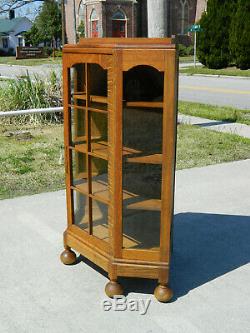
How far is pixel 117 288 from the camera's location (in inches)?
128

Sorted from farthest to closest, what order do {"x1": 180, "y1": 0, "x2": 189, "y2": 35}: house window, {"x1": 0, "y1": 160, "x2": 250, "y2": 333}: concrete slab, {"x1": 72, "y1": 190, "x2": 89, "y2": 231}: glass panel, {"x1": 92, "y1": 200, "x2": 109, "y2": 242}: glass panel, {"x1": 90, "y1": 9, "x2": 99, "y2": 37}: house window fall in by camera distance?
{"x1": 180, "y1": 0, "x2": 189, "y2": 35}: house window, {"x1": 90, "y1": 9, "x2": 99, "y2": 37}: house window, {"x1": 72, "y1": 190, "x2": 89, "y2": 231}: glass panel, {"x1": 92, "y1": 200, "x2": 109, "y2": 242}: glass panel, {"x1": 0, "y1": 160, "x2": 250, "y2": 333}: concrete slab

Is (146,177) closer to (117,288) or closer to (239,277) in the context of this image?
(117,288)

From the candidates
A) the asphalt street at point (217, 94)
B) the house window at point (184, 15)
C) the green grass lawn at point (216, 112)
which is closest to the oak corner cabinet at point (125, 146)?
the green grass lawn at point (216, 112)

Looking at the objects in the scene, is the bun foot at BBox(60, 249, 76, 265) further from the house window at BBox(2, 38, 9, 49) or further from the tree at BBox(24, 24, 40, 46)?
the house window at BBox(2, 38, 9, 49)

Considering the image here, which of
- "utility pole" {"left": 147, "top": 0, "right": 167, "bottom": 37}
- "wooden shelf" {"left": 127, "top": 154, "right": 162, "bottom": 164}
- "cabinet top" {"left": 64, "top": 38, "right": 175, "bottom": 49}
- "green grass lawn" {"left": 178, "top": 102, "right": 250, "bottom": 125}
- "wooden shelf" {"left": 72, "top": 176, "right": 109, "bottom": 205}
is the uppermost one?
"utility pole" {"left": 147, "top": 0, "right": 167, "bottom": 37}

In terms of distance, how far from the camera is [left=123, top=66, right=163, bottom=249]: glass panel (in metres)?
3.18

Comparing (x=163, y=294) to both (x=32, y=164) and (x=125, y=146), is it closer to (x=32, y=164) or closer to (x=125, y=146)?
(x=125, y=146)

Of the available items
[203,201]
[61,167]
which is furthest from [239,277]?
[61,167]

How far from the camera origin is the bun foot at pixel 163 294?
319 cm

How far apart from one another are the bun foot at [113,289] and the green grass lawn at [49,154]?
93.8 inches

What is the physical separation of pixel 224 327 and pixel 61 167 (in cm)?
393

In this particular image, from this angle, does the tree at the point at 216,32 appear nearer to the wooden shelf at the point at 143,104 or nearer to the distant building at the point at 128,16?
the distant building at the point at 128,16

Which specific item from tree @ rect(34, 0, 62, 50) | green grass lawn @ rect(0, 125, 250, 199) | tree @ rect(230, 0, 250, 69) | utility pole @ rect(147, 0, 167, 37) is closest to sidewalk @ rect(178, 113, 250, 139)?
green grass lawn @ rect(0, 125, 250, 199)

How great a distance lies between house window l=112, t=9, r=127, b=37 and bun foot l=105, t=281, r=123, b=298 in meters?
42.0
